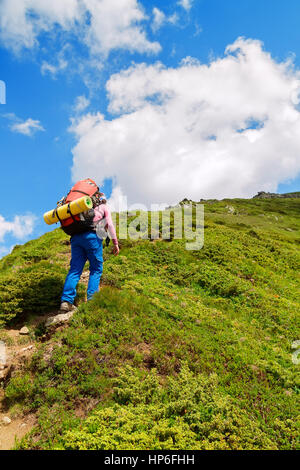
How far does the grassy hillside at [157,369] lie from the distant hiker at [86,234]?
600 millimetres

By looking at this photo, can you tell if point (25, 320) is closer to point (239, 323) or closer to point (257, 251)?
point (239, 323)

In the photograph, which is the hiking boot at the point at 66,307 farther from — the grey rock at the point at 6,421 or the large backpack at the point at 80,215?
the grey rock at the point at 6,421

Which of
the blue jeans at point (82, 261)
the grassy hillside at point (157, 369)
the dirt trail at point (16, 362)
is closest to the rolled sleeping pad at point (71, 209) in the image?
Result: the blue jeans at point (82, 261)

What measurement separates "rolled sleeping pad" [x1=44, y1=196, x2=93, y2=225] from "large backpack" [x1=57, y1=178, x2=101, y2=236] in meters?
0.17

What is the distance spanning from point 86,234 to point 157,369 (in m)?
4.38

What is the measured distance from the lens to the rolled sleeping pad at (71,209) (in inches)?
313

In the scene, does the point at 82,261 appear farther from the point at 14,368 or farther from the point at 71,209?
the point at 14,368

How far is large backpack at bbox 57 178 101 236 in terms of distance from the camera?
8.34m

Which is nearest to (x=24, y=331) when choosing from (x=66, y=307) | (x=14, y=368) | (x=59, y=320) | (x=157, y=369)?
(x=59, y=320)

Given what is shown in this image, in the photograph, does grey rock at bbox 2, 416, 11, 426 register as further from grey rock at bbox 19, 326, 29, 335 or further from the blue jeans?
the blue jeans

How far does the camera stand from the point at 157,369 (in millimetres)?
6754

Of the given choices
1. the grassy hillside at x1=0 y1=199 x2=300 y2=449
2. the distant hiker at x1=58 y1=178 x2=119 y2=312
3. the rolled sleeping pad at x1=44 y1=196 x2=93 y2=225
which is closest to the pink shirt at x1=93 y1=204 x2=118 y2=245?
the distant hiker at x1=58 y1=178 x2=119 y2=312

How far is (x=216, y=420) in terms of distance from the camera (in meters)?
5.31
